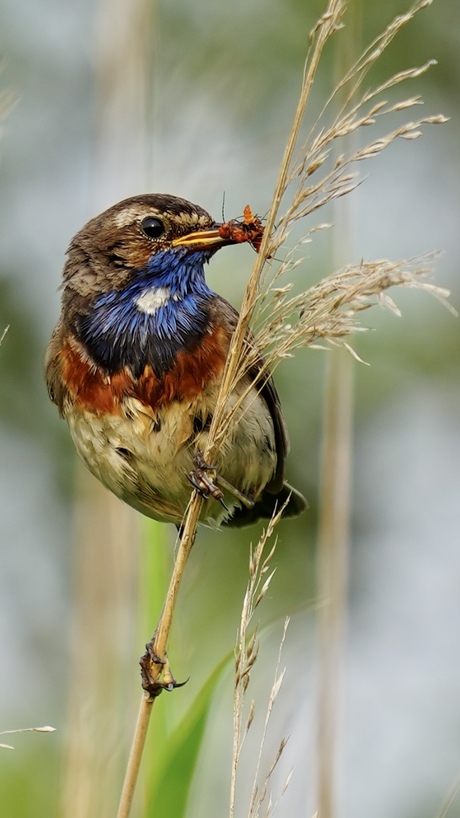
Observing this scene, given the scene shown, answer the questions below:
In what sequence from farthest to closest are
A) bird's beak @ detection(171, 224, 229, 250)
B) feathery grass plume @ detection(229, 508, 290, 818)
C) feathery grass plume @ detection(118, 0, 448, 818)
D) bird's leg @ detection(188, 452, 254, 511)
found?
1. bird's beak @ detection(171, 224, 229, 250)
2. bird's leg @ detection(188, 452, 254, 511)
3. feathery grass plume @ detection(118, 0, 448, 818)
4. feathery grass plume @ detection(229, 508, 290, 818)

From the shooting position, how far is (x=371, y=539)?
676 centimetres

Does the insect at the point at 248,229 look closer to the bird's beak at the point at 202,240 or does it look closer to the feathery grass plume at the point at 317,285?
the bird's beak at the point at 202,240

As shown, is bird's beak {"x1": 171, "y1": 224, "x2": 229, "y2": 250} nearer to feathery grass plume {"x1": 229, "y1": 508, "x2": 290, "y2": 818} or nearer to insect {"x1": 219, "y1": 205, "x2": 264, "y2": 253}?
insect {"x1": 219, "y1": 205, "x2": 264, "y2": 253}

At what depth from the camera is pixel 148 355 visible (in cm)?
387

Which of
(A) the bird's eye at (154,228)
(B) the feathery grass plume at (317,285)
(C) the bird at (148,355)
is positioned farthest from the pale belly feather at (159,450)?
(B) the feathery grass plume at (317,285)

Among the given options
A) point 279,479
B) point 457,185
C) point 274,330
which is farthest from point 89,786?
point 457,185

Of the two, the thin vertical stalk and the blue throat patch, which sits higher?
the blue throat patch

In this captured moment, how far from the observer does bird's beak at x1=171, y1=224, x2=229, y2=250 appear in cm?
379

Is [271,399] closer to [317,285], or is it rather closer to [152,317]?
[152,317]

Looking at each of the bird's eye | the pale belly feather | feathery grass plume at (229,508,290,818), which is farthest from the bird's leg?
the bird's eye

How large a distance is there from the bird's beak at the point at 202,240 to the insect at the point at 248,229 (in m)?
0.18

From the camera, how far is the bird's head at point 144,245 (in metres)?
3.94

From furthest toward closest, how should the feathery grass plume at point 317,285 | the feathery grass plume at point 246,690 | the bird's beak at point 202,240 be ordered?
the bird's beak at point 202,240, the feathery grass plume at point 317,285, the feathery grass plume at point 246,690

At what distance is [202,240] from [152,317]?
31 centimetres
